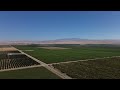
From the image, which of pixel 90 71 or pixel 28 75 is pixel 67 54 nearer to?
pixel 90 71

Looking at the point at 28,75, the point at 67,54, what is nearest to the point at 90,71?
the point at 28,75

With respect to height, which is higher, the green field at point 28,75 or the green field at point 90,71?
the green field at point 28,75

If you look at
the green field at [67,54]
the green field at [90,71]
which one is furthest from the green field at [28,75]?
the green field at [67,54]

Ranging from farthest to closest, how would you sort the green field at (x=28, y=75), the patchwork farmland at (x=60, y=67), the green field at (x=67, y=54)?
the green field at (x=67, y=54), the patchwork farmland at (x=60, y=67), the green field at (x=28, y=75)

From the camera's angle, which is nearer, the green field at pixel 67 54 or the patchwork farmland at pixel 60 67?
the patchwork farmland at pixel 60 67

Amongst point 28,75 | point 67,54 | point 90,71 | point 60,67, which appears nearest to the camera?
point 28,75

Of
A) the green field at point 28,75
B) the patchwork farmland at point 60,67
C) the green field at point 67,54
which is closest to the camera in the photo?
the green field at point 28,75

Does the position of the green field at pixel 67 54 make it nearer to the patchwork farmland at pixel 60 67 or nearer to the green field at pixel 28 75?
the patchwork farmland at pixel 60 67
